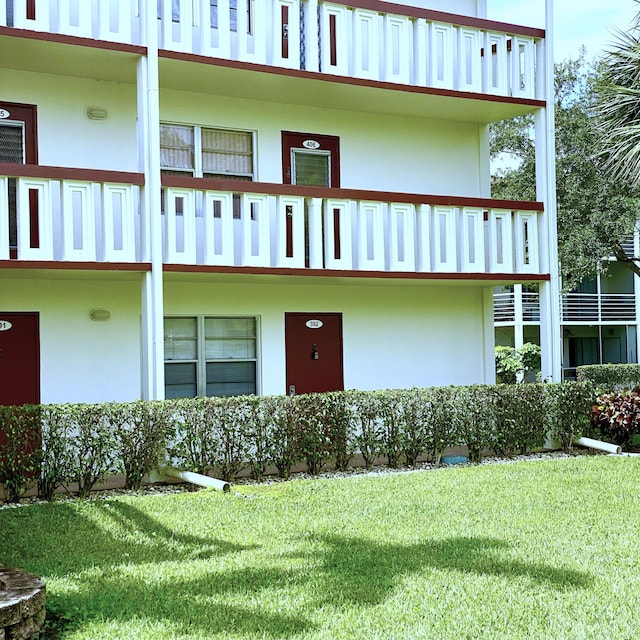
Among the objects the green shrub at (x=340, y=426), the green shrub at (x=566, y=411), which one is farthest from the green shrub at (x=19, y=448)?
the green shrub at (x=566, y=411)

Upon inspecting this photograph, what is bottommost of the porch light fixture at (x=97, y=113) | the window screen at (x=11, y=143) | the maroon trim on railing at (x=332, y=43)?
the window screen at (x=11, y=143)

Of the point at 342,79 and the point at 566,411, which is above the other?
the point at 342,79

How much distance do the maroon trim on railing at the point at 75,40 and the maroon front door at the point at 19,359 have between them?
3528mm

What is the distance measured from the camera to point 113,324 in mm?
12211

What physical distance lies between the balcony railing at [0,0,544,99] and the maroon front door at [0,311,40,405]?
147 inches

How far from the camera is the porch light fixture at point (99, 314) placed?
1208cm

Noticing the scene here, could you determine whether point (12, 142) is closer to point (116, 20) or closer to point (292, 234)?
point (116, 20)

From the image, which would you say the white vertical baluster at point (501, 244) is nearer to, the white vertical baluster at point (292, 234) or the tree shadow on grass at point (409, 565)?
the white vertical baluster at point (292, 234)

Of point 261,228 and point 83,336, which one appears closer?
point 261,228

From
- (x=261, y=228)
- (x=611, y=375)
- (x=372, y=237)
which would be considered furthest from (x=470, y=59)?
(x=611, y=375)

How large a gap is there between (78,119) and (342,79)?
12.1 feet

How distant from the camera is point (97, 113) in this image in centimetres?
1206

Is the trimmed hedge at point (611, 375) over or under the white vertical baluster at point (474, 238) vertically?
under

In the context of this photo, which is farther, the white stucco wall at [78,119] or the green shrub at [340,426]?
the green shrub at [340,426]
